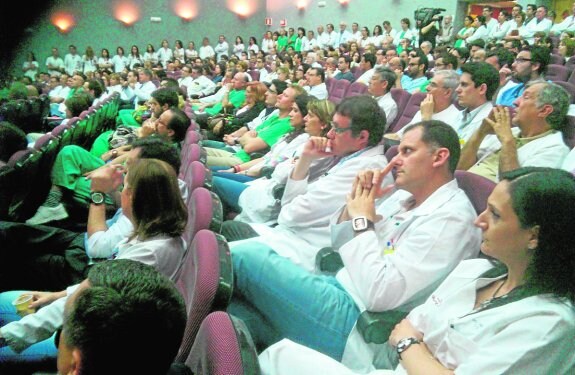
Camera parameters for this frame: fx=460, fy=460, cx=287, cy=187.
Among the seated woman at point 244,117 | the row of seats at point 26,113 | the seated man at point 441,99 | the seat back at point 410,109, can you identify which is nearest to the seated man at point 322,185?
the seated man at point 441,99

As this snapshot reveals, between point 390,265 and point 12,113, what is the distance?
15.5ft

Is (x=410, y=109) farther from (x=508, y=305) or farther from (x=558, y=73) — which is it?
(x=508, y=305)

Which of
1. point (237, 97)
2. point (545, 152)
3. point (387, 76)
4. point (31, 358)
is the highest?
point (387, 76)

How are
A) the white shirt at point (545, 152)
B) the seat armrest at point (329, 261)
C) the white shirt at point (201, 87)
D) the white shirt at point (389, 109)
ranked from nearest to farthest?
the seat armrest at point (329, 261) < the white shirt at point (545, 152) < the white shirt at point (389, 109) < the white shirt at point (201, 87)

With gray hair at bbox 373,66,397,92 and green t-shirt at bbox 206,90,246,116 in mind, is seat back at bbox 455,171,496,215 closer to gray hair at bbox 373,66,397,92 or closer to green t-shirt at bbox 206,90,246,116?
gray hair at bbox 373,66,397,92

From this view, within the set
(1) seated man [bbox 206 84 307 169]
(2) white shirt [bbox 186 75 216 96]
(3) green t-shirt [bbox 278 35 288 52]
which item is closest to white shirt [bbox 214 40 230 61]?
(3) green t-shirt [bbox 278 35 288 52]

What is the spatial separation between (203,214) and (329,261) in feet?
1.64

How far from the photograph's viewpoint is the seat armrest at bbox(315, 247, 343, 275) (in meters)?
1.70

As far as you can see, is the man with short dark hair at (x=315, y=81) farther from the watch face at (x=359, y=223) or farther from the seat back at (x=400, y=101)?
the watch face at (x=359, y=223)

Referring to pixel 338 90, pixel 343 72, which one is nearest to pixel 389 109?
pixel 338 90

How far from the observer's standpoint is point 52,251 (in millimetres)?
1905

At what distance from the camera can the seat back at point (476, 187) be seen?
1.49 metres

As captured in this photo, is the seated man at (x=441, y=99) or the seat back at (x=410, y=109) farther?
the seat back at (x=410, y=109)

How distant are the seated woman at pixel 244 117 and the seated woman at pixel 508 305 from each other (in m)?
3.77
